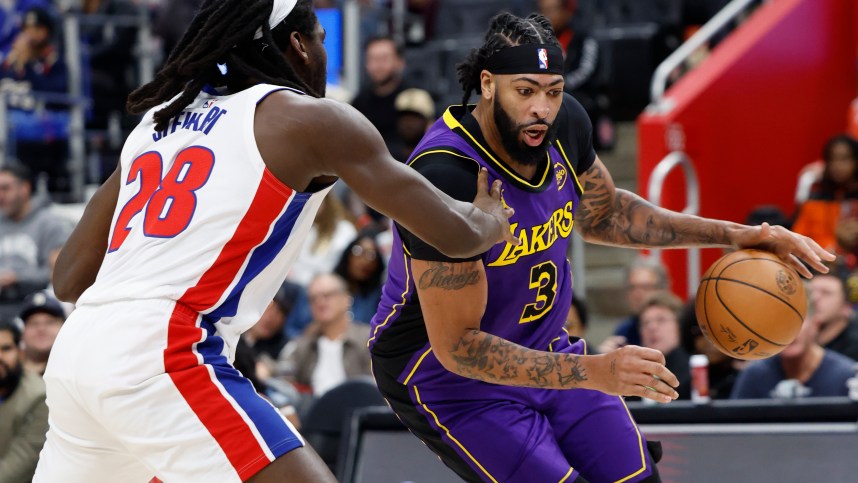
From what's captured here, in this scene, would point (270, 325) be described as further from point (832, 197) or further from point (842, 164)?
point (842, 164)

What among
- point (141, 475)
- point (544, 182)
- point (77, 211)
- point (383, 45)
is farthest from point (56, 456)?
point (77, 211)

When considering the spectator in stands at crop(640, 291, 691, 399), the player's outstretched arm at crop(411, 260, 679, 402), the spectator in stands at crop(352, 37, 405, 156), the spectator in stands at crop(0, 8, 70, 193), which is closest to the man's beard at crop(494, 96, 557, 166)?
the player's outstretched arm at crop(411, 260, 679, 402)

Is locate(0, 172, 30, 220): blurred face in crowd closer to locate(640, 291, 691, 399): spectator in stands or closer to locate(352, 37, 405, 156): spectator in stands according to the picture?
locate(352, 37, 405, 156): spectator in stands

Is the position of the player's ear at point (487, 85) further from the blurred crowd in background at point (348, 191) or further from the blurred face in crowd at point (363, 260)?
the blurred face in crowd at point (363, 260)

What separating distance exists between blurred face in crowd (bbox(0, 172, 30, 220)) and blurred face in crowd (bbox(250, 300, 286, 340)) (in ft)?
7.30

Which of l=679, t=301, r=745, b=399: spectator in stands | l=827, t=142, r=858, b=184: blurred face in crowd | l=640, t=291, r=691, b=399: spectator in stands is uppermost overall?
l=827, t=142, r=858, b=184: blurred face in crowd

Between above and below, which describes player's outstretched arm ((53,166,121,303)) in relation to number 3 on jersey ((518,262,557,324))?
above

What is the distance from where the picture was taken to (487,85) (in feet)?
13.5

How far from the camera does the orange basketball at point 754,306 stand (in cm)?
414

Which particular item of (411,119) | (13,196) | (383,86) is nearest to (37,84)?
(13,196)

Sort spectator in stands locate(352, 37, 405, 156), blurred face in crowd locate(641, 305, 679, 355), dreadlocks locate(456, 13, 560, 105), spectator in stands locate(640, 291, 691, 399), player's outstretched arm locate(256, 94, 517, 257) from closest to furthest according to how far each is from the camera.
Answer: player's outstretched arm locate(256, 94, 517, 257) → dreadlocks locate(456, 13, 560, 105) → spectator in stands locate(640, 291, 691, 399) → blurred face in crowd locate(641, 305, 679, 355) → spectator in stands locate(352, 37, 405, 156)

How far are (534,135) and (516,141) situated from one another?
0.06 metres

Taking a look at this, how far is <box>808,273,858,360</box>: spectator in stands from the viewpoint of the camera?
23.4ft

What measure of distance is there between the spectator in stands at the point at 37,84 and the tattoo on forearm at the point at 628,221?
23.7 ft
